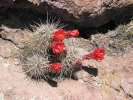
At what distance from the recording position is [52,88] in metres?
3.69

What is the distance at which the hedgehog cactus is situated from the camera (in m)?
3.50

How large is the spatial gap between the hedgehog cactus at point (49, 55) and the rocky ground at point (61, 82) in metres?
0.14

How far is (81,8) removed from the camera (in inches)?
155

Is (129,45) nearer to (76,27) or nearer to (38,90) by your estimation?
(76,27)

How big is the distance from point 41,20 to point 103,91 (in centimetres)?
156

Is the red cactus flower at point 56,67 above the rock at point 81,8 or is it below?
below

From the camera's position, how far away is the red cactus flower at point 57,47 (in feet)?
11.3

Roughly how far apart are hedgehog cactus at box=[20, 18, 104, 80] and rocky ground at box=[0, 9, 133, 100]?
141mm

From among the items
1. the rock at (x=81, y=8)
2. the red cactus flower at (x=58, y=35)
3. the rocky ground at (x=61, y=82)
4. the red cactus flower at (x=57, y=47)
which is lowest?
the rocky ground at (x=61, y=82)

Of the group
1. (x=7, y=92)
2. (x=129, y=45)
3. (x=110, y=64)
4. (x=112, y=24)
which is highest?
(x=112, y=24)

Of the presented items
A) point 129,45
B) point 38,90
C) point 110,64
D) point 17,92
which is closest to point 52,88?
point 38,90

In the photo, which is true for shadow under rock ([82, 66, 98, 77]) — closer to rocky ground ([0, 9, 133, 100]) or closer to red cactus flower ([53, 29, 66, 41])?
rocky ground ([0, 9, 133, 100])

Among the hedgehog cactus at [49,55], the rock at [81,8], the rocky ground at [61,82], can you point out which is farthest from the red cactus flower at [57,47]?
the rock at [81,8]

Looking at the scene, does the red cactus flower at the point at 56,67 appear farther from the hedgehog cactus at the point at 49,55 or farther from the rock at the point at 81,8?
the rock at the point at 81,8
